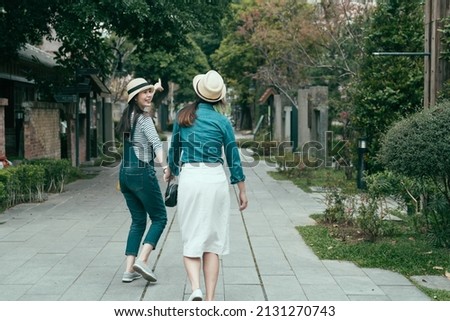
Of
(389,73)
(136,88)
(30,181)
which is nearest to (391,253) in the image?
(136,88)

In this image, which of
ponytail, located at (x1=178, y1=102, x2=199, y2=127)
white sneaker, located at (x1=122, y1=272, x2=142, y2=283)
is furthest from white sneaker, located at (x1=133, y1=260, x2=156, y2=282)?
ponytail, located at (x1=178, y1=102, x2=199, y2=127)

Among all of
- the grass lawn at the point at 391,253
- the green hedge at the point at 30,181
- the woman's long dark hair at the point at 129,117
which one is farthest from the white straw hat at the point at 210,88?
the green hedge at the point at 30,181

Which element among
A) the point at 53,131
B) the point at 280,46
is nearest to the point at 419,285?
the point at 53,131

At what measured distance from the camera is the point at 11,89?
20797 mm

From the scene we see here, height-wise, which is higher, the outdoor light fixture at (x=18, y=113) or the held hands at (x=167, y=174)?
the outdoor light fixture at (x=18, y=113)

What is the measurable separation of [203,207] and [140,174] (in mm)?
1113

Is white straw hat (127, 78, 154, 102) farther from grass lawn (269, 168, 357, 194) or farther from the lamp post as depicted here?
grass lawn (269, 168, 357, 194)

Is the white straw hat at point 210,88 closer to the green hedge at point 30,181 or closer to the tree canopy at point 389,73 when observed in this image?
the green hedge at point 30,181

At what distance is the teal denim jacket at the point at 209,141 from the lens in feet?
17.6

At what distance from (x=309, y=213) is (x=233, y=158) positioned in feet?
19.1

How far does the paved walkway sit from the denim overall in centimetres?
45

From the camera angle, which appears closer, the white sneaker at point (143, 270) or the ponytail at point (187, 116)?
the ponytail at point (187, 116)

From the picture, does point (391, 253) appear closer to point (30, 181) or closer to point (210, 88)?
point (210, 88)

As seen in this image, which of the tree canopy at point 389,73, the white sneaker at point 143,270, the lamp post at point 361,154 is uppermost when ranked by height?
the tree canopy at point 389,73
